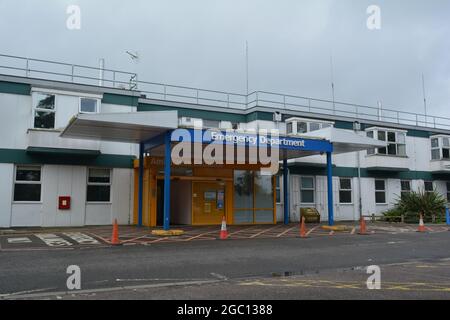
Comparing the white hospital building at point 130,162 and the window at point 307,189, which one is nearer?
the white hospital building at point 130,162

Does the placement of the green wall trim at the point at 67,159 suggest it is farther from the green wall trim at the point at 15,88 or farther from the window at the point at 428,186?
the window at the point at 428,186

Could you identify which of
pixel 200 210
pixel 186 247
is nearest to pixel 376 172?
pixel 200 210

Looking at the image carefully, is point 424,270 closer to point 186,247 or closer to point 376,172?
point 186,247

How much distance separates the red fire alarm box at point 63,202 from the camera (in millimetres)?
19484

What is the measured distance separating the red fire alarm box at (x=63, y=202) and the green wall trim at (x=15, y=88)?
5.00m

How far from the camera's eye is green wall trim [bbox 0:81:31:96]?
1914 cm

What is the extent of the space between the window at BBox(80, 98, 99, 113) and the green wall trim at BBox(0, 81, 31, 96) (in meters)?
2.37

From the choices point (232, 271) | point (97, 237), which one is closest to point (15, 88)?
point (97, 237)

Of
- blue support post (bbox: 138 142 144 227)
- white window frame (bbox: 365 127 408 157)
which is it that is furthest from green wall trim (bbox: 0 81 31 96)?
white window frame (bbox: 365 127 408 157)

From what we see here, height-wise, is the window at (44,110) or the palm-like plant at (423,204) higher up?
the window at (44,110)

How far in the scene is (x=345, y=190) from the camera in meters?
27.6

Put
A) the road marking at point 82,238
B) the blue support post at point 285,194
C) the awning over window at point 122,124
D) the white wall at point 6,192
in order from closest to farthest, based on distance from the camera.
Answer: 1. the road marking at point 82,238
2. the awning over window at point 122,124
3. the white wall at point 6,192
4. the blue support post at point 285,194

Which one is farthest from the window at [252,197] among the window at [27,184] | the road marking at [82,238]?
the window at [27,184]

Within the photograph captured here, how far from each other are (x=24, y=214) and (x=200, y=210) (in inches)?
315
